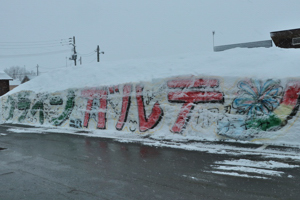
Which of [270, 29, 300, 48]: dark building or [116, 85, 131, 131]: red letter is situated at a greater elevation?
[270, 29, 300, 48]: dark building

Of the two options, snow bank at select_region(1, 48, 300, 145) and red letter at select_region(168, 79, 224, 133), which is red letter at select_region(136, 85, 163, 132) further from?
Result: red letter at select_region(168, 79, 224, 133)

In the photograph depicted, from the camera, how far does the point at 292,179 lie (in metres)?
5.42

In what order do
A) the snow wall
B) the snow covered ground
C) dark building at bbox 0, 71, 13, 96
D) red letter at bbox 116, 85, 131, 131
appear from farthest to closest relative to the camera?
dark building at bbox 0, 71, 13, 96 < red letter at bbox 116, 85, 131, 131 < the snow covered ground < the snow wall

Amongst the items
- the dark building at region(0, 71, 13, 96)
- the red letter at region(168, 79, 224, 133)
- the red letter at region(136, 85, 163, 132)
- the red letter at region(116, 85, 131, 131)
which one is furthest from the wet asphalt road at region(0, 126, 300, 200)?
the dark building at region(0, 71, 13, 96)

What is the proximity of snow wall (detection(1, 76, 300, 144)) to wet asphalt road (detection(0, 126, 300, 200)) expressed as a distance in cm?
230

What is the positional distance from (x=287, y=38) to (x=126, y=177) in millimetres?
18622

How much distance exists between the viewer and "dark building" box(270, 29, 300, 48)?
755 inches

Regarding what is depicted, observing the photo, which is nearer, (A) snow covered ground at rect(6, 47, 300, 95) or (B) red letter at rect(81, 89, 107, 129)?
(A) snow covered ground at rect(6, 47, 300, 95)

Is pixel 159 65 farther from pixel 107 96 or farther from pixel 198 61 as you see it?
pixel 107 96

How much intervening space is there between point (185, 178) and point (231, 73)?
241 inches

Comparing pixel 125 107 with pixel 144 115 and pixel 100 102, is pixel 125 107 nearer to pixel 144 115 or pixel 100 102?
pixel 144 115

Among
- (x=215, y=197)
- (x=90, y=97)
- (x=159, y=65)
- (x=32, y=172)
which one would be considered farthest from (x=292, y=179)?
(x=90, y=97)

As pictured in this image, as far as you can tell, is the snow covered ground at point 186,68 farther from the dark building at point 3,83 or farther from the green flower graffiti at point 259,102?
the dark building at point 3,83

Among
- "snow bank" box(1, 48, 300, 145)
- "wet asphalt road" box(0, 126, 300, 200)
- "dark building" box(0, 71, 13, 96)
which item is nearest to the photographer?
"wet asphalt road" box(0, 126, 300, 200)
